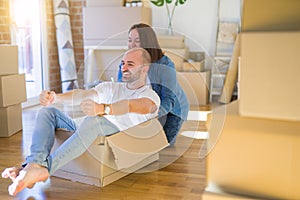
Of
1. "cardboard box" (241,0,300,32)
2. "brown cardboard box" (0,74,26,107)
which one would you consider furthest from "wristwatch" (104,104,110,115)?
"brown cardboard box" (0,74,26,107)

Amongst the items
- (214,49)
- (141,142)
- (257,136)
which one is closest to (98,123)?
(141,142)

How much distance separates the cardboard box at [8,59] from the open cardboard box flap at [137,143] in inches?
54.9

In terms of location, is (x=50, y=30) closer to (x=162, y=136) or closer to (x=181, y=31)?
(x=181, y=31)

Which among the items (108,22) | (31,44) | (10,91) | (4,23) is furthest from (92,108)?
(31,44)

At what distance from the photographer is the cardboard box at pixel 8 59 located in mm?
2854

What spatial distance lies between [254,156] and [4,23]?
11.3 feet

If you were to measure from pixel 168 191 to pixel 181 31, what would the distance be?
3.31 meters

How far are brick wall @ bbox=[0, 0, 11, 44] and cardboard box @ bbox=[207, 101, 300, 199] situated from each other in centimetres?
328

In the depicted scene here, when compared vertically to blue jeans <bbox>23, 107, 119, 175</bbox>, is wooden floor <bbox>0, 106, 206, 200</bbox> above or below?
below

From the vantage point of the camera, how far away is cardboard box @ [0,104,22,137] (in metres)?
→ 2.85

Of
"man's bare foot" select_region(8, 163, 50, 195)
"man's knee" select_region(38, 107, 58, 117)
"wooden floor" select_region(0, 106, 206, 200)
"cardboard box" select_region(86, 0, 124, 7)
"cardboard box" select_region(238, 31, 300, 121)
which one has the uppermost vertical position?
"cardboard box" select_region(86, 0, 124, 7)

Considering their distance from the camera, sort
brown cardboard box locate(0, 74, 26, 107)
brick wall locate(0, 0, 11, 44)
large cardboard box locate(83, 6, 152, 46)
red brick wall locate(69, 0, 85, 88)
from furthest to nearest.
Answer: red brick wall locate(69, 0, 85, 88)
large cardboard box locate(83, 6, 152, 46)
brick wall locate(0, 0, 11, 44)
brown cardboard box locate(0, 74, 26, 107)

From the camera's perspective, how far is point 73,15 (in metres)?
4.85

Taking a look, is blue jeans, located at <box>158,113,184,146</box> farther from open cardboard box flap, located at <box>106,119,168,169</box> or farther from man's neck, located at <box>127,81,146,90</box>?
man's neck, located at <box>127,81,146,90</box>
